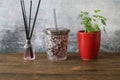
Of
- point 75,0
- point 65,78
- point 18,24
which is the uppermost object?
point 75,0

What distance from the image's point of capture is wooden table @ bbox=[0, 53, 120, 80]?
107cm

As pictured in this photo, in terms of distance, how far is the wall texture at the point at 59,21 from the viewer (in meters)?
1.46

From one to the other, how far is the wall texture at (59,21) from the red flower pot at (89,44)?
0.57ft

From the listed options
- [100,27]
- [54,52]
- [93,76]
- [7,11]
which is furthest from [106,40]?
[7,11]

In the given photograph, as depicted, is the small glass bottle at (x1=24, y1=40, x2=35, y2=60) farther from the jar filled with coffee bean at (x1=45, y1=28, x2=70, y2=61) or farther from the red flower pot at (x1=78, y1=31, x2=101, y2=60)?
the red flower pot at (x1=78, y1=31, x2=101, y2=60)

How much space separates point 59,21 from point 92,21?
183 millimetres

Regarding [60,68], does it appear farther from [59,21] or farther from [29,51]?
[59,21]

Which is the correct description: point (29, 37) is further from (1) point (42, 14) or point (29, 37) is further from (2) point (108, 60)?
(2) point (108, 60)

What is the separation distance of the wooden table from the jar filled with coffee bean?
40 mm

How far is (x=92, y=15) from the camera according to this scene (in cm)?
147

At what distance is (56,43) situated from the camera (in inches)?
51.4

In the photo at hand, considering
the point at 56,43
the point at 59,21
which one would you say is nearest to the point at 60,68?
the point at 56,43

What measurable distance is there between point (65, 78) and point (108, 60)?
352 mm

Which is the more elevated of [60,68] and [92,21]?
[92,21]
